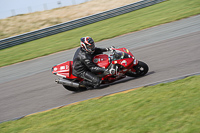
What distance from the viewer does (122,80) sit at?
901 cm

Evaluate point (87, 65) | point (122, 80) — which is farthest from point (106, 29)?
point (87, 65)

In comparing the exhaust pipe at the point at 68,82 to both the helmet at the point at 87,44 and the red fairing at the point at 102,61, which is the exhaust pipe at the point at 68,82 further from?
the helmet at the point at 87,44

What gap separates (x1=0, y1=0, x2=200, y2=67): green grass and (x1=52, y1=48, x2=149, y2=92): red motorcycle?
7461 millimetres

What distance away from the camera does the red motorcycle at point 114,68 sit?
27.4ft

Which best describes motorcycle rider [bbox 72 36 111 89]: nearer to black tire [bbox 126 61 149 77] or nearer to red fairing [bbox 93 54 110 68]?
red fairing [bbox 93 54 110 68]

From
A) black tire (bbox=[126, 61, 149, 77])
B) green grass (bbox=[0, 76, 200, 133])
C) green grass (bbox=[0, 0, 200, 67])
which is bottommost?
green grass (bbox=[0, 76, 200, 133])

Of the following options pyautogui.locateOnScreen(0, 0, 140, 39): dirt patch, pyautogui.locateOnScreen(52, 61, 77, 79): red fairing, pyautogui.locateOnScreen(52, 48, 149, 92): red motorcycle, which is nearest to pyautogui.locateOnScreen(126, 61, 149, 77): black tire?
pyautogui.locateOnScreen(52, 48, 149, 92): red motorcycle

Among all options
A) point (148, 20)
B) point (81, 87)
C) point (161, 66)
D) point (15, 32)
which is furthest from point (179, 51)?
point (15, 32)

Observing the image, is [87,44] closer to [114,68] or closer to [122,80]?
[114,68]

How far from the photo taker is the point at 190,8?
18328mm

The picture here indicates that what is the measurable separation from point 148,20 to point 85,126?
13.3 m

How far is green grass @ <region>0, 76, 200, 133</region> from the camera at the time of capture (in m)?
5.00

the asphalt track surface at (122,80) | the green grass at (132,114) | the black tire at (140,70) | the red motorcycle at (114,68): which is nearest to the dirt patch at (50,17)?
the asphalt track surface at (122,80)

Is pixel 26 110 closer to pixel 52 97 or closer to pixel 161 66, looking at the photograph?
pixel 52 97
